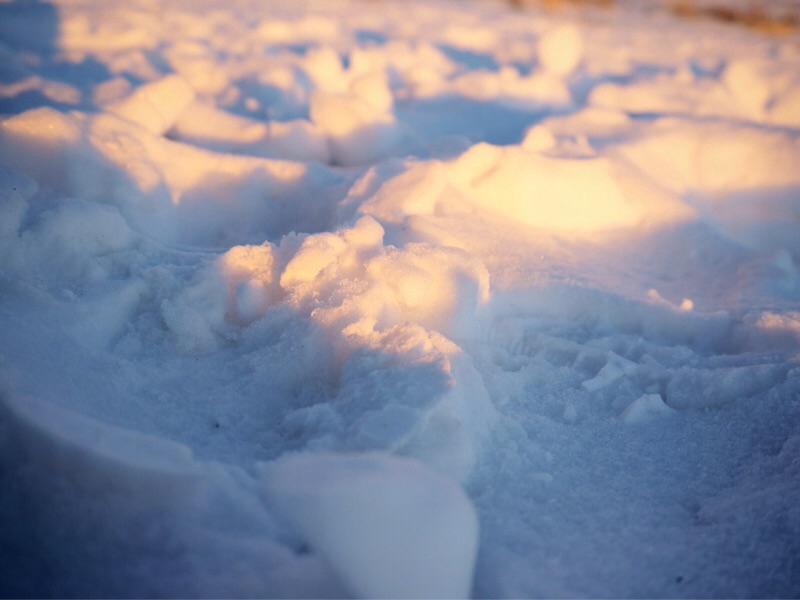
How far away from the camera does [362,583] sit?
815mm

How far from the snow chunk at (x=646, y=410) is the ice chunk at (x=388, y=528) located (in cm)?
53

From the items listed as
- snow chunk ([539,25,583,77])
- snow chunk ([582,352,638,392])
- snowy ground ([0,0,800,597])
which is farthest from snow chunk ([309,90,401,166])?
snow chunk ([539,25,583,77])

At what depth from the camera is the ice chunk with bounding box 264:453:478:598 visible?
0.82 meters

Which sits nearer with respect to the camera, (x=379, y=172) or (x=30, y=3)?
(x=379, y=172)

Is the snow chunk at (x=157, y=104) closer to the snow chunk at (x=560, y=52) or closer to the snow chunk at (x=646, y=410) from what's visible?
the snow chunk at (x=646, y=410)

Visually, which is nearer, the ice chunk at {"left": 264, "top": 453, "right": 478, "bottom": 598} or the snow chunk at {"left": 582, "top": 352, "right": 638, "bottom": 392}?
the ice chunk at {"left": 264, "top": 453, "right": 478, "bottom": 598}

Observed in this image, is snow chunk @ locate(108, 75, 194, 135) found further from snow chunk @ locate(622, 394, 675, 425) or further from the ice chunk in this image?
snow chunk @ locate(622, 394, 675, 425)

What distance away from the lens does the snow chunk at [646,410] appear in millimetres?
1239

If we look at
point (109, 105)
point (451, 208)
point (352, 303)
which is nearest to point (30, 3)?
point (109, 105)

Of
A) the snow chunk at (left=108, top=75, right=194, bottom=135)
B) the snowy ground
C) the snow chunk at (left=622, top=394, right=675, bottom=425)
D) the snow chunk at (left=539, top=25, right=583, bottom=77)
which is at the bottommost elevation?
the snow chunk at (left=622, top=394, right=675, bottom=425)

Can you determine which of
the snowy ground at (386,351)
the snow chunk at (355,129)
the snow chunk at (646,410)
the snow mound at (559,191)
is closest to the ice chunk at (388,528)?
the snowy ground at (386,351)

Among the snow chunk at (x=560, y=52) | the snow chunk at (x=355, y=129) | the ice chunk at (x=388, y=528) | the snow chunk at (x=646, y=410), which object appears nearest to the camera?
the ice chunk at (x=388, y=528)

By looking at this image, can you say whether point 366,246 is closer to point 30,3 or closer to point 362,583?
point 362,583

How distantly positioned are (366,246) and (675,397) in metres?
0.76
